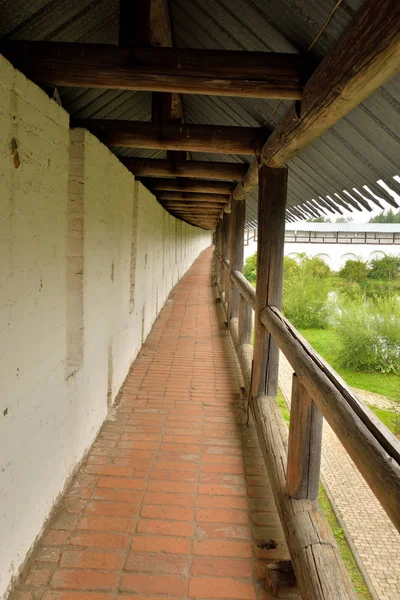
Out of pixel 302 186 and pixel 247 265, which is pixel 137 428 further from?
pixel 247 265

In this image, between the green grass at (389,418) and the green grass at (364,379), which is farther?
the green grass at (364,379)

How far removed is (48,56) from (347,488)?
22.3 feet

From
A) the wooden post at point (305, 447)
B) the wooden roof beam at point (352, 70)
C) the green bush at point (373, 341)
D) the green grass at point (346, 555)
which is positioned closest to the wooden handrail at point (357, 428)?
the wooden post at point (305, 447)

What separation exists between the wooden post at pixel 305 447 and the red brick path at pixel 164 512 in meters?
0.39

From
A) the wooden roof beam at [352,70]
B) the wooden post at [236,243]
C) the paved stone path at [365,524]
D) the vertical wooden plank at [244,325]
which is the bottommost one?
the paved stone path at [365,524]

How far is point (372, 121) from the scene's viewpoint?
244 centimetres

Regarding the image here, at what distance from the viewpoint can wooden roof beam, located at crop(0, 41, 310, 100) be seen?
7.50ft

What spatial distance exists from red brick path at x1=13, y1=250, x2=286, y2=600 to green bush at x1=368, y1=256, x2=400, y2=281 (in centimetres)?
2894

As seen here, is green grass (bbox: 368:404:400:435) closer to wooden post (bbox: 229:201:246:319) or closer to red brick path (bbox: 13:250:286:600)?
wooden post (bbox: 229:201:246:319)

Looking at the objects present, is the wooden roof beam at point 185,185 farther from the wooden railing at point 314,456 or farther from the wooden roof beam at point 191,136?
the wooden railing at point 314,456

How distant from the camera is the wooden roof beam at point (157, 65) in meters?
2.29

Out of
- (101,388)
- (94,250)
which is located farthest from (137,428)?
(94,250)

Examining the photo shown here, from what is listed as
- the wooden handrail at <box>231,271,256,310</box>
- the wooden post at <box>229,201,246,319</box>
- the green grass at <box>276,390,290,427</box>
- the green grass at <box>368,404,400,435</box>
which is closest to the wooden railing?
the wooden handrail at <box>231,271,256,310</box>

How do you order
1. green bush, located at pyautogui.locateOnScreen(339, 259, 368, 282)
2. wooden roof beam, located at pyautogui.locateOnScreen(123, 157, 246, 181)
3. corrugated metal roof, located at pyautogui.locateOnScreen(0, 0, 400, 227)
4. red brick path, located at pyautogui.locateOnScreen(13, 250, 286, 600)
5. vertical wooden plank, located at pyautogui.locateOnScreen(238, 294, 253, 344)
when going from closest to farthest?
corrugated metal roof, located at pyautogui.locateOnScreen(0, 0, 400, 227), red brick path, located at pyautogui.locateOnScreen(13, 250, 286, 600), wooden roof beam, located at pyautogui.locateOnScreen(123, 157, 246, 181), vertical wooden plank, located at pyautogui.locateOnScreen(238, 294, 253, 344), green bush, located at pyautogui.locateOnScreen(339, 259, 368, 282)
